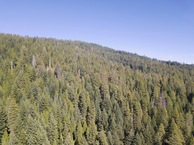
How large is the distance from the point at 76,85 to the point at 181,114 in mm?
44830

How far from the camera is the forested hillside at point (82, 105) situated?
61125 mm

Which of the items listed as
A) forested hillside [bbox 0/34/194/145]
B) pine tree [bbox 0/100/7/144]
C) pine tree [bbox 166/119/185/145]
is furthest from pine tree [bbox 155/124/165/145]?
pine tree [bbox 0/100/7/144]

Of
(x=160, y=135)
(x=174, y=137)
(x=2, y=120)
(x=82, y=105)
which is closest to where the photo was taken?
(x=2, y=120)

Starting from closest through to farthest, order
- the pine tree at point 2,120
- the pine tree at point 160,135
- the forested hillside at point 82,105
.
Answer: the pine tree at point 2,120, the forested hillside at point 82,105, the pine tree at point 160,135

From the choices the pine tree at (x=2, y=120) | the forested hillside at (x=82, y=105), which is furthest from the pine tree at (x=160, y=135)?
the pine tree at (x=2, y=120)

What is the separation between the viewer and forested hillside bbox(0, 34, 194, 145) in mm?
61125

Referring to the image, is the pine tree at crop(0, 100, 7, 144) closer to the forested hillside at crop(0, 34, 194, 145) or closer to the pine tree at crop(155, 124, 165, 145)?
the forested hillside at crop(0, 34, 194, 145)

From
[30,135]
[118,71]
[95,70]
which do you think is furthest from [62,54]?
[30,135]

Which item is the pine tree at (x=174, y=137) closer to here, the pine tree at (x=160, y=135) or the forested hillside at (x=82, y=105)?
the forested hillside at (x=82, y=105)

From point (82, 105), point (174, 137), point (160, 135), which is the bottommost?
point (160, 135)

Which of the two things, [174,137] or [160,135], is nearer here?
[174,137]

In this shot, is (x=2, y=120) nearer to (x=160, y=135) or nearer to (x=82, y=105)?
(x=82, y=105)

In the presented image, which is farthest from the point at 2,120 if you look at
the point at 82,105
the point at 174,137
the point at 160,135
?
the point at 174,137

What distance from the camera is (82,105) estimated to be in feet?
305
